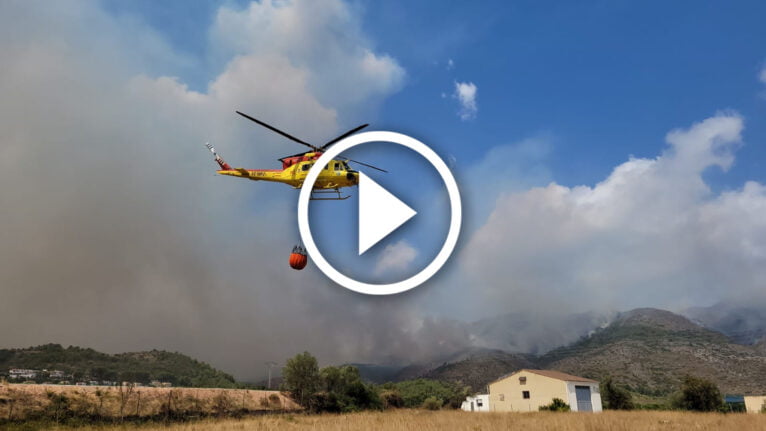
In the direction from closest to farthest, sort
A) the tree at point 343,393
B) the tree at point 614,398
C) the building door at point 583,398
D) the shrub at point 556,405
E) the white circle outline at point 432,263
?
the white circle outline at point 432,263 → the shrub at point 556,405 → the building door at point 583,398 → the tree at point 343,393 → the tree at point 614,398

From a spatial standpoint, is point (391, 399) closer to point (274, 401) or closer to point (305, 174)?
point (274, 401)

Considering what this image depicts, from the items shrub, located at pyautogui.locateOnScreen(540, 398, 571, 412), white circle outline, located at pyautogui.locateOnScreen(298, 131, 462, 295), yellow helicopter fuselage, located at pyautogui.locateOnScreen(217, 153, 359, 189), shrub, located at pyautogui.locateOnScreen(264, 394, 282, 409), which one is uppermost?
yellow helicopter fuselage, located at pyautogui.locateOnScreen(217, 153, 359, 189)

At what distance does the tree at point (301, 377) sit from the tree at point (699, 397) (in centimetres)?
5702

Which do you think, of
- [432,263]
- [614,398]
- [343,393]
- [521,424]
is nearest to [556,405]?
[614,398]

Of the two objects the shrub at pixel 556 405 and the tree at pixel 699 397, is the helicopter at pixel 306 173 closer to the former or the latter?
the shrub at pixel 556 405

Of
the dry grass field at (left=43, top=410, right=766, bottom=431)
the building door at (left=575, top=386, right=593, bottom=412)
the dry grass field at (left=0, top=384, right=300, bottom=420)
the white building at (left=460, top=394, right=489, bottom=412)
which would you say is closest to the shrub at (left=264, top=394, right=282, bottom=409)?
the dry grass field at (left=0, top=384, right=300, bottom=420)

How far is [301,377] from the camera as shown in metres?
76.2

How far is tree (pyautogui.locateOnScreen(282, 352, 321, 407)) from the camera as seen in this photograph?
75.6m

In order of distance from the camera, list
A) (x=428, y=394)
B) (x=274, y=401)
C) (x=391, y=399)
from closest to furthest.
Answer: (x=274, y=401), (x=391, y=399), (x=428, y=394)

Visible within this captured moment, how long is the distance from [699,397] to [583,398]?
1688 cm

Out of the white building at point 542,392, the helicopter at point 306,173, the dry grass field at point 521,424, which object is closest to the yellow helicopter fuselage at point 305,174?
the helicopter at point 306,173

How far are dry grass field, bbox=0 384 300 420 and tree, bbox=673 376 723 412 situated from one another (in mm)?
62358

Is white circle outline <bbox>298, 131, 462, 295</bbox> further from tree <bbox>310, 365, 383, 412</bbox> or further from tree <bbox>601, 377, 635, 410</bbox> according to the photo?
tree <bbox>601, 377, 635, 410</bbox>

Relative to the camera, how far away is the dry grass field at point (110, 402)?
4438 cm
